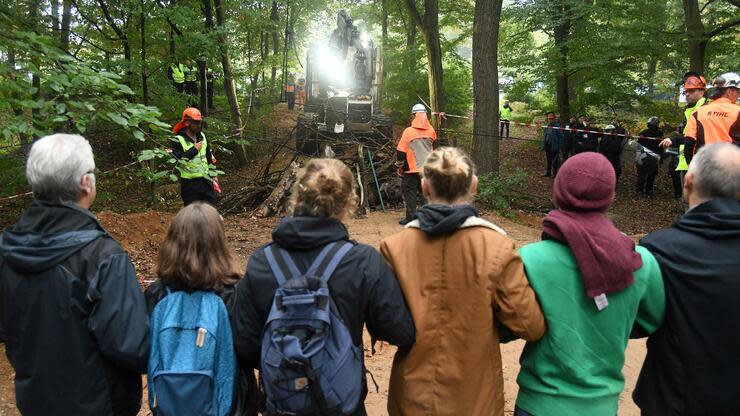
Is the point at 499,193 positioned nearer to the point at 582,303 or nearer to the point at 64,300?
the point at 582,303

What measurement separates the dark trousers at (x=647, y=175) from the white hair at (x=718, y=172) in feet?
37.6

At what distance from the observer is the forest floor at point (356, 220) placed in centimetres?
392

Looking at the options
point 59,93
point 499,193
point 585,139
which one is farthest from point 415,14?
point 59,93

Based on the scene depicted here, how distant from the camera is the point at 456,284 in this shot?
1.99 metres

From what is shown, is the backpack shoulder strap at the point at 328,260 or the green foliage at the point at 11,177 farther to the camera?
the green foliage at the point at 11,177

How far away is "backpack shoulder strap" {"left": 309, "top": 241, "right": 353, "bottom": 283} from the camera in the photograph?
188 cm

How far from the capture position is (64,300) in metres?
1.88

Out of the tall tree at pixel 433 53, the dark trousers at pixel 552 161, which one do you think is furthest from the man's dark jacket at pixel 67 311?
the dark trousers at pixel 552 161

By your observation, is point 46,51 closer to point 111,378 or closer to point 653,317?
point 111,378

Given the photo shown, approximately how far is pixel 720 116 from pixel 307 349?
516 cm

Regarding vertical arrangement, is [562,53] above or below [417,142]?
above

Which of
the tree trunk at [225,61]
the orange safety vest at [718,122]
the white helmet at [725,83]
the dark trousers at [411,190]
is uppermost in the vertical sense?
the tree trunk at [225,61]

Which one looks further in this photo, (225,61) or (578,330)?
(225,61)

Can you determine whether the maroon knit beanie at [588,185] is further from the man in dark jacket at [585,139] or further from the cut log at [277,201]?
the man in dark jacket at [585,139]
